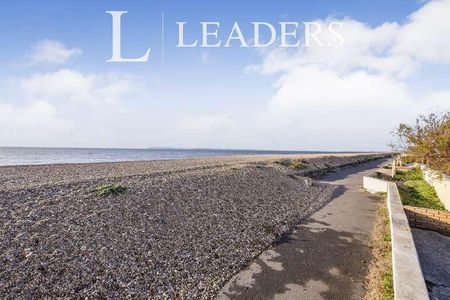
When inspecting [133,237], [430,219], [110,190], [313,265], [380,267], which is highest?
[110,190]

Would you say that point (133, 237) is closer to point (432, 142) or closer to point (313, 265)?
point (313, 265)

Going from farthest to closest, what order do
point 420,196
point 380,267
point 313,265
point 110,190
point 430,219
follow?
point 420,196, point 110,190, point 430,219, point 313,265, point 380,267

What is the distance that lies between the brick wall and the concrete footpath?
5.61 feet

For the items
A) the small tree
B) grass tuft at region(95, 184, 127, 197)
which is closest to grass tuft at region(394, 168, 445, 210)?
the small tree

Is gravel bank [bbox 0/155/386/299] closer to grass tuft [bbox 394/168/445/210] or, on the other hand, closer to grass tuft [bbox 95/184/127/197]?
grass tuft [bbox 95/184/127/197]

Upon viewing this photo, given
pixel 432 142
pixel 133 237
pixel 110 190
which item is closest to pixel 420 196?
pixel 432 142

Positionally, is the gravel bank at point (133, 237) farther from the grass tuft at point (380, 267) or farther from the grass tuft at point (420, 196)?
A: the grass tuft at point (420, 196)

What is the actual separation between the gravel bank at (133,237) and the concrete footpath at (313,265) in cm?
Answer: 46

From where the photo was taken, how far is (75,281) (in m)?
6.38

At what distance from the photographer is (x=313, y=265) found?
7.97 m

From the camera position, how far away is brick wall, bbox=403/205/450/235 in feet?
38.2

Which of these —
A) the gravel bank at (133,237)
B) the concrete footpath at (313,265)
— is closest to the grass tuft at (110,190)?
the gravel bank at (133,237)

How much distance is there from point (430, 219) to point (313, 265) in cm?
711

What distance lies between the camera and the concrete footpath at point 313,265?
6.62 m
